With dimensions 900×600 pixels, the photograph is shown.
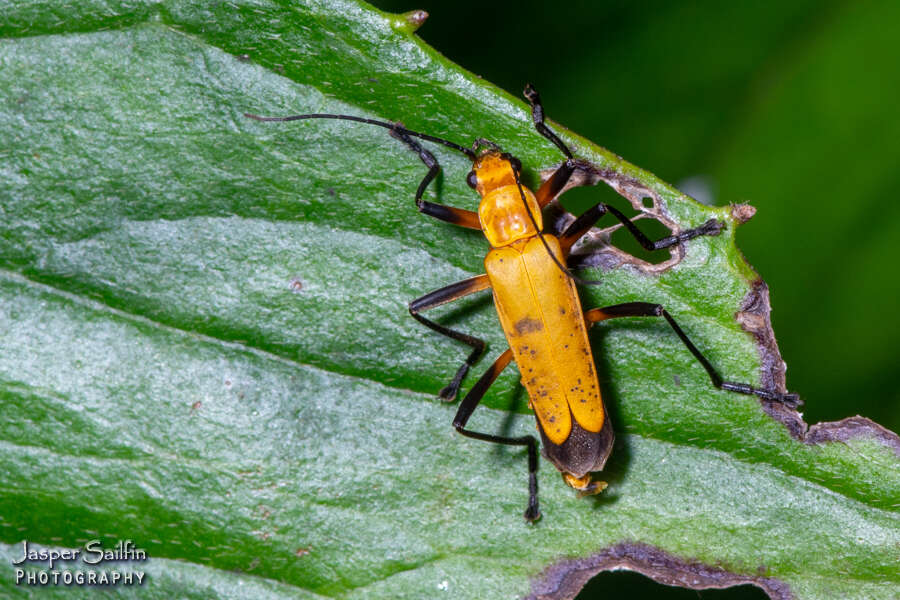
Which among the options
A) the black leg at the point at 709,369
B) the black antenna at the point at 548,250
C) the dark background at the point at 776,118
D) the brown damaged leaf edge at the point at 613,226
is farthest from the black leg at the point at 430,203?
the black leg at the point at 709,369

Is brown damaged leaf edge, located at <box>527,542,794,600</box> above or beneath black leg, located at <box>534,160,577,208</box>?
beneath

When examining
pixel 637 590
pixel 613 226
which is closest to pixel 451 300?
pixel 613 226

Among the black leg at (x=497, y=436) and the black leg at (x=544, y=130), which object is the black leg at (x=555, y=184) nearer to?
the black leg at (x=544, y=130)

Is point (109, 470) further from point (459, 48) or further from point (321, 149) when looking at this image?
point (459, 48)

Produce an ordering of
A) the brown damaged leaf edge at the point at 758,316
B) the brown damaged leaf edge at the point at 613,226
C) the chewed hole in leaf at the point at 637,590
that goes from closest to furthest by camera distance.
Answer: the brown damaged leaf edge at the point at 758,316 < the brown damaged leaf edge at the point at 613,226 < the chewed hole in leaf at the point at 637,590

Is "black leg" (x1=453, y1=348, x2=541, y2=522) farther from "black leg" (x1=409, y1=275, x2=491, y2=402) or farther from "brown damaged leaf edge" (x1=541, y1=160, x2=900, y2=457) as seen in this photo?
"brown damaged leaf edge" (x1=541, y1=160, x2=900, y2=457)

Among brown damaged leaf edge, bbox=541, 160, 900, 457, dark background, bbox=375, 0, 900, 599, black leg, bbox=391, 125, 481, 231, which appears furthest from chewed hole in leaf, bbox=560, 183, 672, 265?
black leg, bbox=391, 125, 481, 231
